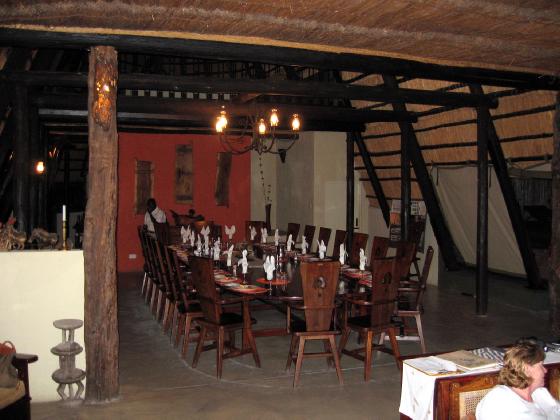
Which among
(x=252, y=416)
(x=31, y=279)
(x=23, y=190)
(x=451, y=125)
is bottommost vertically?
(x=252, y=416)

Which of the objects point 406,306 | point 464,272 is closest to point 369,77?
point 464,272

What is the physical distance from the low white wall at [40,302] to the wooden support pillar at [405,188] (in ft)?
19.7

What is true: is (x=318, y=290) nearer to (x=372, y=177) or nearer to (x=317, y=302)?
(x=317, y=302)

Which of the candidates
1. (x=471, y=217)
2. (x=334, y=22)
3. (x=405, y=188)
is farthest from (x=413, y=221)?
(x=334, y=22)

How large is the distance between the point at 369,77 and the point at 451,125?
2.00m

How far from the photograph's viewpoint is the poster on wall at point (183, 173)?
40.5ft

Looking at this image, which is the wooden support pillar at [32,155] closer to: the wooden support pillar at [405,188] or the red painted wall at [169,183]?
the red painted wall at [169,183]

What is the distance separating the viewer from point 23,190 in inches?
278

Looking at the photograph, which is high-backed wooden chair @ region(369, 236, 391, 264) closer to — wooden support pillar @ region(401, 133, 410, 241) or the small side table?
wooden support pillar @ region(401, 133, 410, 241)

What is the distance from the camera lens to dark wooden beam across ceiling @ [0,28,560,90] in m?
4.52

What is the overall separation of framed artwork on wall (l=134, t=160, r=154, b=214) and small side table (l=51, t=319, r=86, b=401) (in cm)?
753

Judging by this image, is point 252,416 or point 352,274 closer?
point 252,416

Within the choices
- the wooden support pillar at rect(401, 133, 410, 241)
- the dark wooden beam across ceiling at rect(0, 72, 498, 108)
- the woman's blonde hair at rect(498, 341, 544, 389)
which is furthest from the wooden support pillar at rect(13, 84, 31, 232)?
the woman's blonde hair at rect(498, 341, 544, 389)

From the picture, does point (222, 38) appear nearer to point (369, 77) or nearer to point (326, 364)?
point (326, 364)
